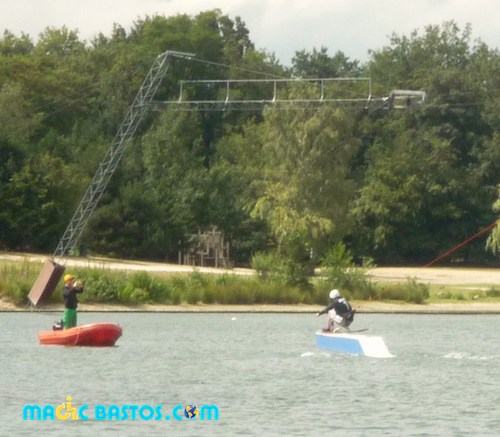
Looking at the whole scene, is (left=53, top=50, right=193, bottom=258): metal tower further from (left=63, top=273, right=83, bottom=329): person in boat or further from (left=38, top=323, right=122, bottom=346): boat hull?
(left=38, top=323, right=122, bottom=346): boat hull

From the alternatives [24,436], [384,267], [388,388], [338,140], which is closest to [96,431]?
[24,436]

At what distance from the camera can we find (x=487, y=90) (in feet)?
407

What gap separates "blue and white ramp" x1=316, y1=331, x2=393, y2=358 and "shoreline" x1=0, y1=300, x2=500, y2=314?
20341mm

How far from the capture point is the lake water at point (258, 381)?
32250 millimetres

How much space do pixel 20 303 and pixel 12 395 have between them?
30725 millimetres

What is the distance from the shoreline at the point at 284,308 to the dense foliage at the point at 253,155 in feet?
52.3

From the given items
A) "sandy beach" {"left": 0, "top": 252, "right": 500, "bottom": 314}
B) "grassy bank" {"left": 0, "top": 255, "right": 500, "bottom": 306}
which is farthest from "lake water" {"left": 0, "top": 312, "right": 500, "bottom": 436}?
"grassy bank" {"left": 0, "top": 255, "right": 500, "bottom": 306}

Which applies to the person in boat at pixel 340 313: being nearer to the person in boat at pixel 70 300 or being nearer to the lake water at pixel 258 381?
the lake water at pixel 258 381

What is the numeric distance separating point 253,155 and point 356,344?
7273 cm

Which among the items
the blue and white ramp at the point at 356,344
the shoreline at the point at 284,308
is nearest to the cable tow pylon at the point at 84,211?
the shoreline at the point at 284,308

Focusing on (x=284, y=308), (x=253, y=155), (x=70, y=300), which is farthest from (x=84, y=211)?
(x=70, y=300)

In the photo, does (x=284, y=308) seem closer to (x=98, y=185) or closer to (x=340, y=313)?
(x=98, y=185)

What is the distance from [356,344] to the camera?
47375mm

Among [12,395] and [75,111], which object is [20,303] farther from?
[75,111]
